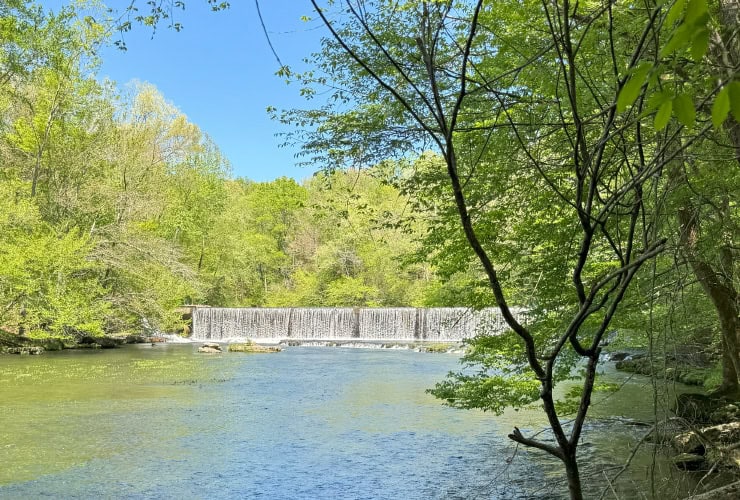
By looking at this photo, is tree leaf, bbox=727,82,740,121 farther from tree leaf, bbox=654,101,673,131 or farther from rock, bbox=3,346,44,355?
rock, bbox=3,346,44,355

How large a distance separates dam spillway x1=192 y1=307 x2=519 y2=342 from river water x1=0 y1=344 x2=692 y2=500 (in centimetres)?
1103

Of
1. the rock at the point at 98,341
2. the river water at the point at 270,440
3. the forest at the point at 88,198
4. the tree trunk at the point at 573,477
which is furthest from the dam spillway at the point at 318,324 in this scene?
the tree trunk at the point at 573,477

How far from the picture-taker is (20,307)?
1838cm

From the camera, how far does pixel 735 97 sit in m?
0.93

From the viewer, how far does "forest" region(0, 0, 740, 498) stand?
5.02 ft

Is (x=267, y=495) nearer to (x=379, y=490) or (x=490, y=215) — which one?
(x=379, y=490)

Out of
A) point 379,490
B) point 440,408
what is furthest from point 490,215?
point 440,408

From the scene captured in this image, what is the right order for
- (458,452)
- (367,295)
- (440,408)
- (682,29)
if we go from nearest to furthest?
(682,29) → (458,452) → (440,408) → (367,295)

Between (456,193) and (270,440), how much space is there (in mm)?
7959

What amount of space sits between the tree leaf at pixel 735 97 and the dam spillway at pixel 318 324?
82.0 feet

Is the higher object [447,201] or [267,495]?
[447,201]

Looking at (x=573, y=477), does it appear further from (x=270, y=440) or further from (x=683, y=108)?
(x=270, y=440)

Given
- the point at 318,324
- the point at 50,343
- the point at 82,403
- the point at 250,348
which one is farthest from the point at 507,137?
the point at 318,324

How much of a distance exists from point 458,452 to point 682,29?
7598 millimetres
